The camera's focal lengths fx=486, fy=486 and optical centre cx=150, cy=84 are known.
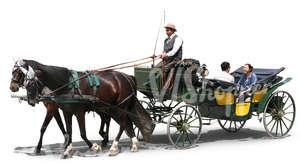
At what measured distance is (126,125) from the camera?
39.4 ft

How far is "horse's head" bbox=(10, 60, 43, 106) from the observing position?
10445mm

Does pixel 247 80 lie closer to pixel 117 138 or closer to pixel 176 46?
pixel 176 46

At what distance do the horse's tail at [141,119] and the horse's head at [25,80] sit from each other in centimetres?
253

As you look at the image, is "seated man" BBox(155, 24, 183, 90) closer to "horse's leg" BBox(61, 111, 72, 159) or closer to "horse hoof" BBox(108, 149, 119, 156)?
"horse hoof" BBox(108, 149, 119, 156)

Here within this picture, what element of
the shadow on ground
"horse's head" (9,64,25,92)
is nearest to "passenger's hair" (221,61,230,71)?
the shadow on ground

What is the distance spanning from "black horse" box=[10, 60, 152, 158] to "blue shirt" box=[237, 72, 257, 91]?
2.91 metres

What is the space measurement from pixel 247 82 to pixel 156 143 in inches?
118

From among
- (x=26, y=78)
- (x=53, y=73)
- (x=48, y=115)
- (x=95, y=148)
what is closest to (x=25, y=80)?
(x=26, y=78)

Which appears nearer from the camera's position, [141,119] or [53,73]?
[53,73]

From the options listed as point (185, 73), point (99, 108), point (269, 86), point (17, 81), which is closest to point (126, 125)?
point (99, 108)

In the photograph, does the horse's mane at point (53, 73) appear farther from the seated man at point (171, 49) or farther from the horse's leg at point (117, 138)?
the seated man at point (171, 49)

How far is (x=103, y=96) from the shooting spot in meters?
11.3

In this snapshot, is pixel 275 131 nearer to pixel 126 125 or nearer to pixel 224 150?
pixel 224 150

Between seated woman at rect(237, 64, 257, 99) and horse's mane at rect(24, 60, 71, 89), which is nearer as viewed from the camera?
horse's mane at rect(24, 60, 71, 89)
